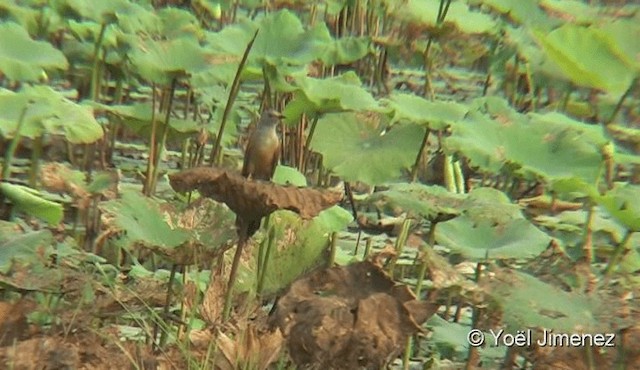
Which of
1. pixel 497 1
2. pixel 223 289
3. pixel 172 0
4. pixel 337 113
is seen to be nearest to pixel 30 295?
pixel 223 289

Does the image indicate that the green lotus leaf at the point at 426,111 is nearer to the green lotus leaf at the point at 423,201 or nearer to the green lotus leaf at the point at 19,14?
the green lotus leaf at the point at 423,201

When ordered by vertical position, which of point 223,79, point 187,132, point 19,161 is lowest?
point 19,161

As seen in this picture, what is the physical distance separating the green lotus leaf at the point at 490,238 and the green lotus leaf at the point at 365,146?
186 millimetres

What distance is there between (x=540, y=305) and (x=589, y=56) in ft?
2.75

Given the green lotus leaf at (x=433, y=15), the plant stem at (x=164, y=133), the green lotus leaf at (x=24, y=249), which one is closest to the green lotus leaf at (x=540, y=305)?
the green lotus leaf at (x=24, y=249)

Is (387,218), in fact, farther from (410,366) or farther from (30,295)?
(30,295)

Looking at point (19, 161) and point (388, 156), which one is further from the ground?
point (388, 156)

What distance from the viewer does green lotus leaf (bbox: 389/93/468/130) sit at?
3355 millimetres

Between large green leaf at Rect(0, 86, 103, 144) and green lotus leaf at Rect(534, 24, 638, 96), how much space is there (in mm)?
1059

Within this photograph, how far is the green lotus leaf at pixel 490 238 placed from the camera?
9.66ft

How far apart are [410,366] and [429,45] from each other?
4.46 ft

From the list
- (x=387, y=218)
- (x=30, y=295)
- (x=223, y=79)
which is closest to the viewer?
(x=30, y=295)

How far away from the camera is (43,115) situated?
328cm

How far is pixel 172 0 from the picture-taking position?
5520mm
